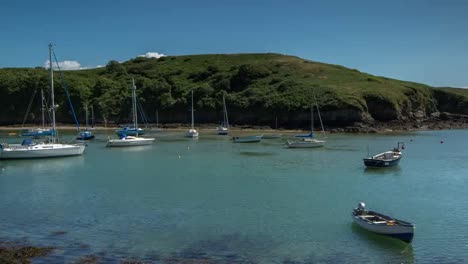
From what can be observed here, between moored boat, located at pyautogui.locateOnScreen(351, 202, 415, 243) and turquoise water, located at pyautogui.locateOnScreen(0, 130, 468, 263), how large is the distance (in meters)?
0.40

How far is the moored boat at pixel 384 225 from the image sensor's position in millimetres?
21453

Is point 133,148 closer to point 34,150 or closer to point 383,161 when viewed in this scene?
point 34,150

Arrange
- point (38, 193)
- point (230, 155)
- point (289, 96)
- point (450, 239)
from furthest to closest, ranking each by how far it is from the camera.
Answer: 1. point (289, 96)
2. point (230, 155)
3. point (38, 193)
4. point (450, 239)

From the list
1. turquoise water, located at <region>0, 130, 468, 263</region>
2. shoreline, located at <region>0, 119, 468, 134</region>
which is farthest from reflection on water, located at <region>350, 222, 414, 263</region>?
shoreline, located at <region>0, 119, 468, 134</region>

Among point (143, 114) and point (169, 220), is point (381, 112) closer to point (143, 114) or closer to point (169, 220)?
point (143, 114)

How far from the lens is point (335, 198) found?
31.8m

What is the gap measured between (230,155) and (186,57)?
124876 millimetres

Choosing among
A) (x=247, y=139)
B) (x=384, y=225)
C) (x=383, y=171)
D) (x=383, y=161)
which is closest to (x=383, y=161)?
(x=383, y=161)

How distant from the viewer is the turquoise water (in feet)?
68.7

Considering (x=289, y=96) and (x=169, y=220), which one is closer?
(x=169, y=220)

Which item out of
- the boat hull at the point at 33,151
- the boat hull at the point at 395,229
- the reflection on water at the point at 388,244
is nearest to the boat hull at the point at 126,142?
the boat hull at the point at 33,151

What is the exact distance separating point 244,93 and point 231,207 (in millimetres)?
101703

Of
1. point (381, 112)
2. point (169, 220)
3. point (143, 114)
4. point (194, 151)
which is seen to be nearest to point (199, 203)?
point (169, 220)

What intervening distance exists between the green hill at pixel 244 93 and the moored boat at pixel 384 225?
8488cm
